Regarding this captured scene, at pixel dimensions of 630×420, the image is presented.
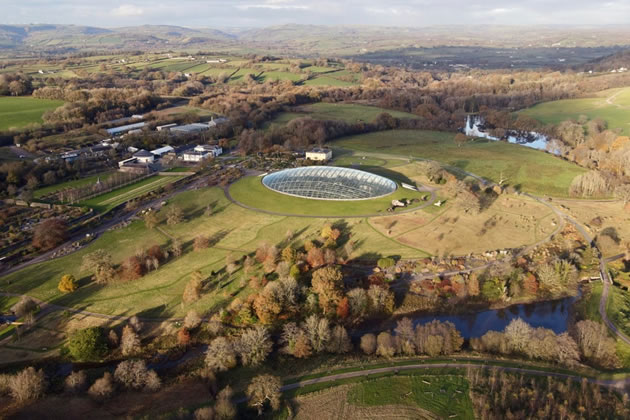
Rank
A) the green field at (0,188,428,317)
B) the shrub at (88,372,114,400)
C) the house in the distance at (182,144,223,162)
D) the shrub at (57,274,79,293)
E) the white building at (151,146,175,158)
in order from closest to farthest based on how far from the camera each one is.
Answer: the shrub at (88,372,114,400) → the green field at (0,188,428,317) → the shrub at (57,274,79,293) → the house in the distance at (182,144,223,162) → the white building at (151,146,175,158)

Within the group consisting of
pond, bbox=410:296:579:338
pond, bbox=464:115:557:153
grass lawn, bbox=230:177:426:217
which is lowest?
pond, bbox=410:296:579:338

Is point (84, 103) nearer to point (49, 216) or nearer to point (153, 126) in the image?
point (153, 126)

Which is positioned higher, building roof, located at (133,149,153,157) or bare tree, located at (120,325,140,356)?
building roof, located at (133,149,153,157)

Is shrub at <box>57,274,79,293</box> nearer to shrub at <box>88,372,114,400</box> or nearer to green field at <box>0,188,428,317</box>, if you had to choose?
green field at <box>0,188,428,317</box>

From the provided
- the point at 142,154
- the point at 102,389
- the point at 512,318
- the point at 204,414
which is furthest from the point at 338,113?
the point at 204,414

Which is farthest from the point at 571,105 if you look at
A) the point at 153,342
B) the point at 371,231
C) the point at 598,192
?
the point at 153,342

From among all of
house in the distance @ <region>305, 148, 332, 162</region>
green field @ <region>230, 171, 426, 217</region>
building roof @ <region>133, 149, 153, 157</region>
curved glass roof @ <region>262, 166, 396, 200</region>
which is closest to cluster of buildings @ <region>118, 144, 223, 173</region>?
building roof @ <region>133, 149, 153, 157</region>

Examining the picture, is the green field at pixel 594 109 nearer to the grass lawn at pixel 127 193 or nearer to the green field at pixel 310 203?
the green field at pixel 310 203

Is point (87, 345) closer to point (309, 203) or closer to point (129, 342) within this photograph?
point (129, 342)

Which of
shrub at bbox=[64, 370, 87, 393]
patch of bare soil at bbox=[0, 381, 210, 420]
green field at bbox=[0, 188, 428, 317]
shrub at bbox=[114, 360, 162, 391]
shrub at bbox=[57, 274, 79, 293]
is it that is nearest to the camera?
patch of bare soil at bbox=[0, 381, 210, 420]
